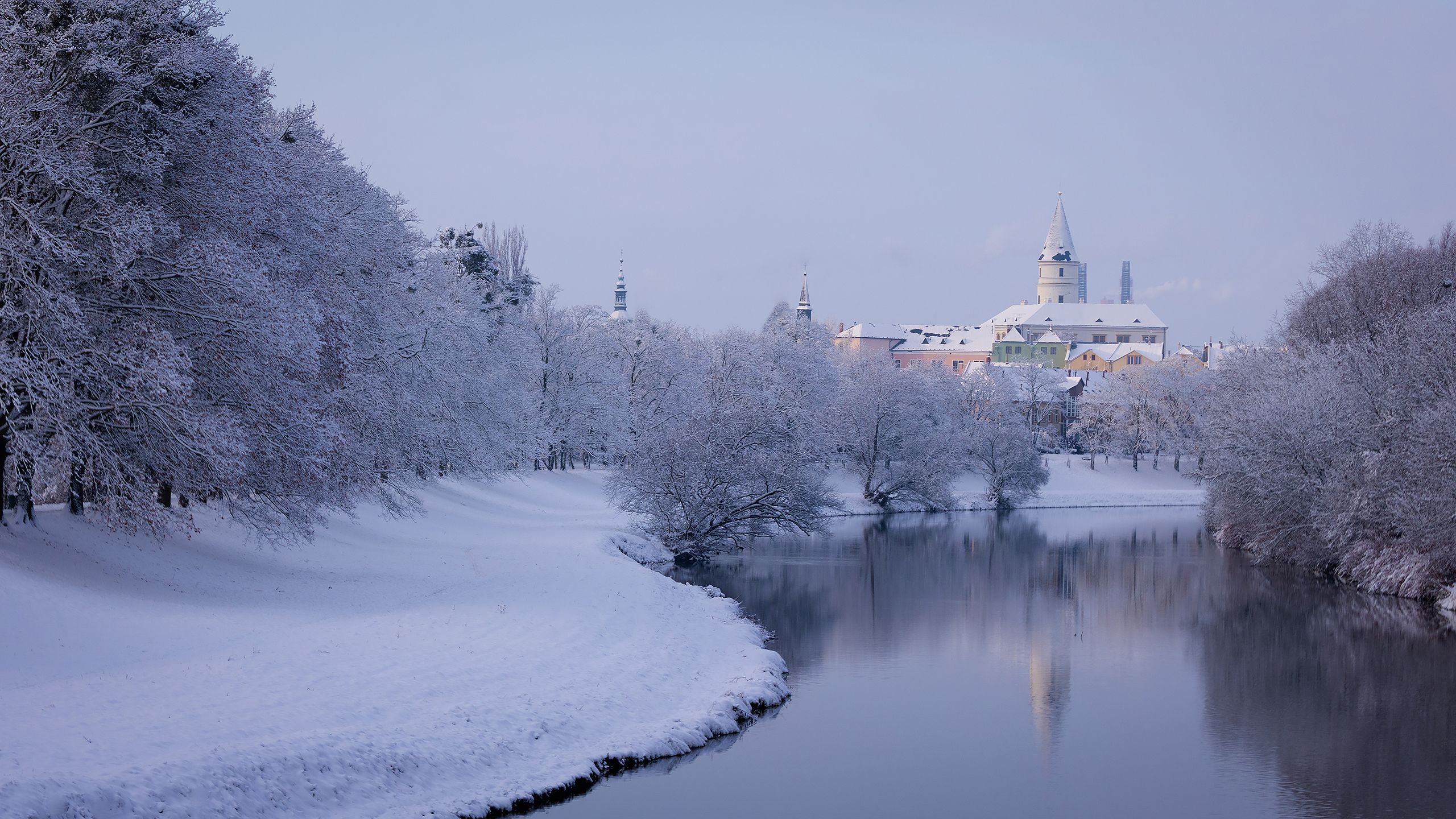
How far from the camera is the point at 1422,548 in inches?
1191

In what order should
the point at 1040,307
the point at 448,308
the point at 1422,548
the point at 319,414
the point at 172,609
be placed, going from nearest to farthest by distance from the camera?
the point at 172,609, the point at 319,414, the point at 1422,548, the point at 448,308, the point at 1040,307

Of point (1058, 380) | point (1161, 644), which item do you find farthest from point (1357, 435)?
point (1058, 380)

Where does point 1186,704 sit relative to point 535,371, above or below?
below

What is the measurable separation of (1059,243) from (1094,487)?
11453 cm

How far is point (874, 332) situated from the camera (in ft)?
557

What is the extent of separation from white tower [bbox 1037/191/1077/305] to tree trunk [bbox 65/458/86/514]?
172m

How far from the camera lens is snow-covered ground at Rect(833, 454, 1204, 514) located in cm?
6525

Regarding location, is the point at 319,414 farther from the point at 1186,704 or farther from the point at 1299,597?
the point at 1299,597

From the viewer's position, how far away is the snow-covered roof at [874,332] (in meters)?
169

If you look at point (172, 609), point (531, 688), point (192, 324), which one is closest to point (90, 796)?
point (531, 688)

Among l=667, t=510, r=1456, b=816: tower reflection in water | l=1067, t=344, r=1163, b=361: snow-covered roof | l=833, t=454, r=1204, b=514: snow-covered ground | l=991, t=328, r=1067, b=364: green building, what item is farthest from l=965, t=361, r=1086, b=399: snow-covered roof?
l=667, t=510, r=1456, b=816: tower reflection in water

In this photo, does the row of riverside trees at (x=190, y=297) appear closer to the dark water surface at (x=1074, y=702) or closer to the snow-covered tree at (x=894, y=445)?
the dark water surface at (x=1074, y=702)

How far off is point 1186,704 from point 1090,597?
12.4 m

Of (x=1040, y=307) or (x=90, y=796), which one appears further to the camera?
(x=1040, y=307)
